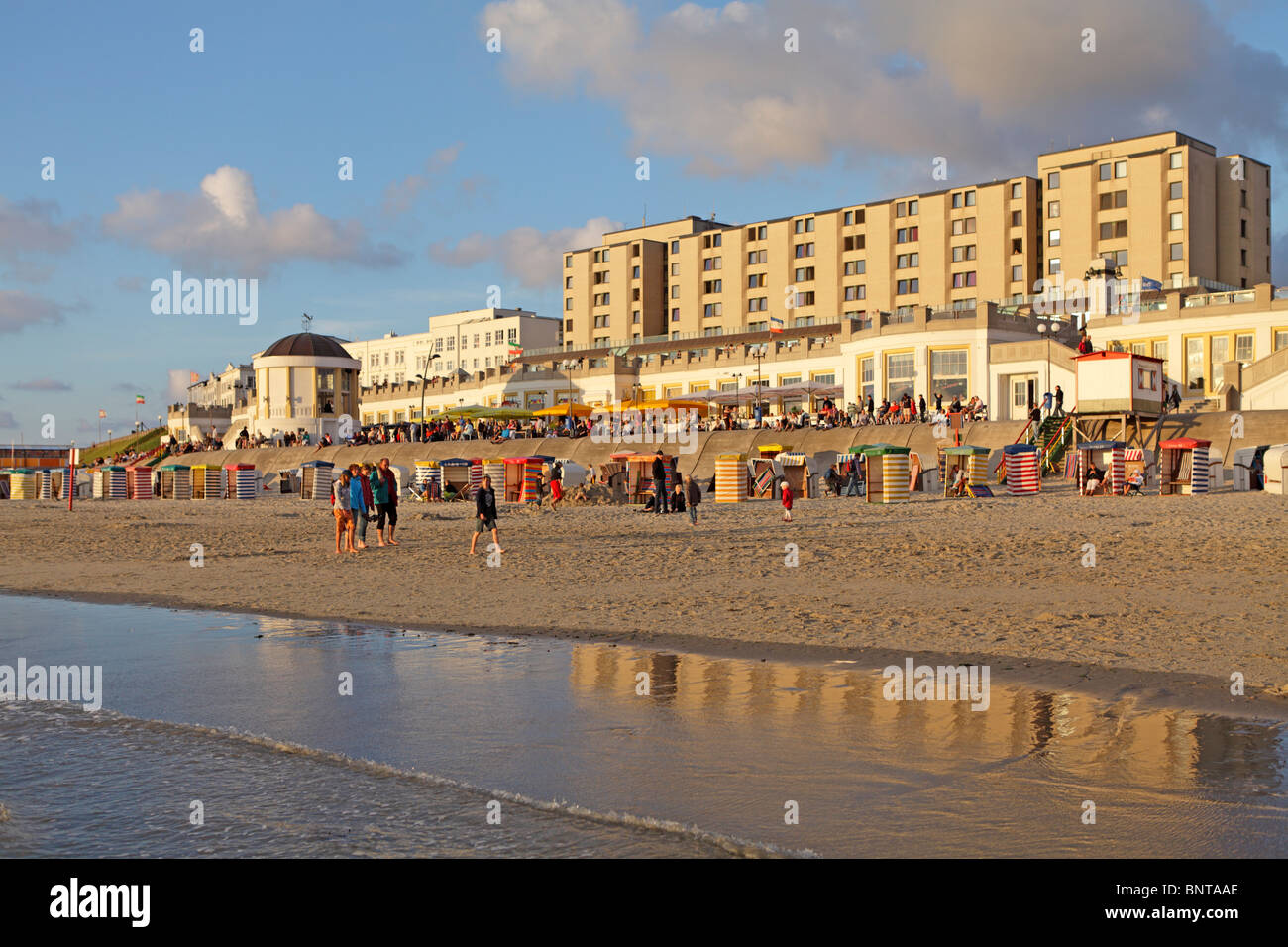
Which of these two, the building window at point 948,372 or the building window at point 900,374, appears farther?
the building window at point 900,374

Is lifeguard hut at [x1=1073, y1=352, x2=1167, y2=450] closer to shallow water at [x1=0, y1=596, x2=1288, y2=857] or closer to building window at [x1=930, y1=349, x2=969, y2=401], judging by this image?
building window at [x1=930, y1=349, x2=969, y2=401]

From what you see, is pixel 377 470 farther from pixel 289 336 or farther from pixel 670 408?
pixel 289 336

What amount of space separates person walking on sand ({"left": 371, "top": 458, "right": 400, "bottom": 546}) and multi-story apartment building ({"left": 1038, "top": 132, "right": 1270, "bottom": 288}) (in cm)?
6603

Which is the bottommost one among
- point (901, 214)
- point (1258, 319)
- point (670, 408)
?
point (670, 408)

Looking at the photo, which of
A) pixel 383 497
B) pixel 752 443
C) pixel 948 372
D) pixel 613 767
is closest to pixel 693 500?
pixel 383 497

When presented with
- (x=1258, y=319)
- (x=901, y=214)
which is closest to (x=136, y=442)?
(x=901, y=214)

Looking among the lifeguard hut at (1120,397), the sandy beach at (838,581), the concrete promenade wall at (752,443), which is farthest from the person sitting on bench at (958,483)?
the concrete promenade wall at (752,443)

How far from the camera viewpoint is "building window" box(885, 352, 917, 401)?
5172cm

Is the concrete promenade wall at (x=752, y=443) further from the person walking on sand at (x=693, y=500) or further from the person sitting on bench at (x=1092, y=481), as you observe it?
the person walking on sand at (x=693, y=500)

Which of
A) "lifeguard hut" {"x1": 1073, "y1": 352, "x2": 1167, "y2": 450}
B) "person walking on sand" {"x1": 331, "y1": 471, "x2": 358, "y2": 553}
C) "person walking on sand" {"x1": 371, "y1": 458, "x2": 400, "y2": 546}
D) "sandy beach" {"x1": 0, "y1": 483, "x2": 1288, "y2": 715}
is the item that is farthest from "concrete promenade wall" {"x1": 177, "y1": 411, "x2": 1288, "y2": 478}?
"person walking on sand" {"x1": 331, "y1": 471, "x2": 358, "y2": 553}

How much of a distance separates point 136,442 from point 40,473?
7431cm

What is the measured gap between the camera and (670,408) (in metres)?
53.1

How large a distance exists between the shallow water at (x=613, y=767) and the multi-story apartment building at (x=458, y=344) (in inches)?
3926

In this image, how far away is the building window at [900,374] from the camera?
170 feet
